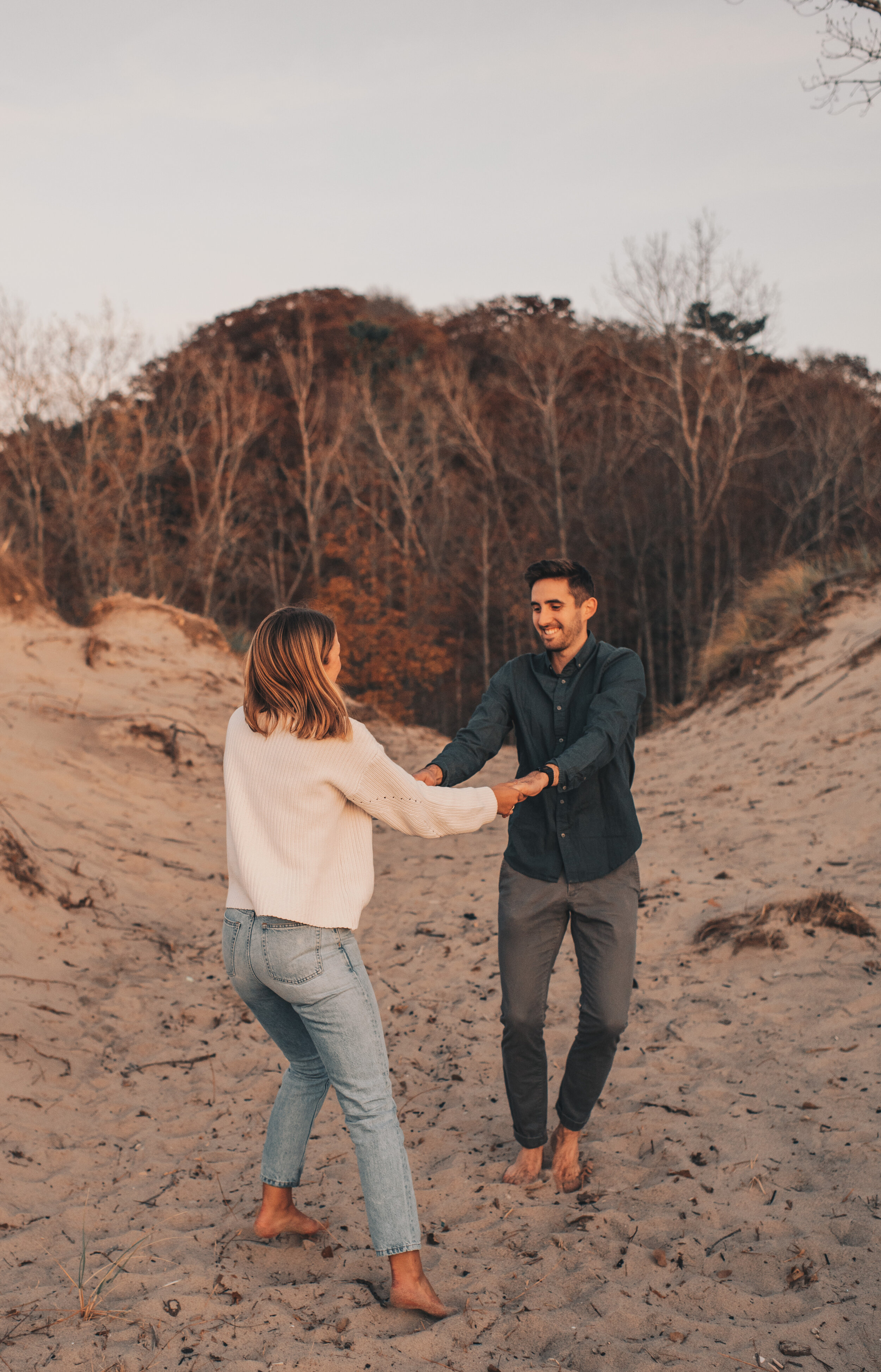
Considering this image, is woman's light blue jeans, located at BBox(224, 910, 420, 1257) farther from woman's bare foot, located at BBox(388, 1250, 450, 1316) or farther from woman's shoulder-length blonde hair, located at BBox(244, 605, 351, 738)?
woman's shoulder-length blonde hair, located at BBox(244, 605, 351, 738)

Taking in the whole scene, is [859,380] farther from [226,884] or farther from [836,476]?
[226,884]

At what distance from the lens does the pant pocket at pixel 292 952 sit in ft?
8.22

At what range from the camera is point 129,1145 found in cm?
396

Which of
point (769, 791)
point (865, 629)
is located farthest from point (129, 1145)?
point (865, 629)

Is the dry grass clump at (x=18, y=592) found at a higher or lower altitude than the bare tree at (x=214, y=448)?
lower

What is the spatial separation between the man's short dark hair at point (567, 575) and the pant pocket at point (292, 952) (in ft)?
4.94

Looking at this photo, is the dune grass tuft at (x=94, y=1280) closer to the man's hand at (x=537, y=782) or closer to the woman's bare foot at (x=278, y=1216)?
the woman's bare foot at (x=278, y=1216)

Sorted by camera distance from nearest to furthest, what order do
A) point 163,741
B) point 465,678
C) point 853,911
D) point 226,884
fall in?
1. point 853,911
2. point 226,884
3. point 163,741
4. point 465,678

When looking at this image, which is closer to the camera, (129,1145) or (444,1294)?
(444,1294)

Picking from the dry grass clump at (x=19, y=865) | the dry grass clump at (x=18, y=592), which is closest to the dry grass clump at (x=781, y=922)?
the dry grass clump at (x=19, y=865)

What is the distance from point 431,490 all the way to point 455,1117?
99.9ft

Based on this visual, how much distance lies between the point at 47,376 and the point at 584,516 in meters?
17.4

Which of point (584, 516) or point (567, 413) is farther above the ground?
point (567, 413)

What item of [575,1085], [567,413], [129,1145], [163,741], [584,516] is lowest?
[129,1145]
